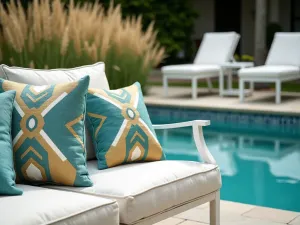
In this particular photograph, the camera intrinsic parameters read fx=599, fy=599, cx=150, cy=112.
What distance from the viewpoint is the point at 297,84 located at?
1191cm

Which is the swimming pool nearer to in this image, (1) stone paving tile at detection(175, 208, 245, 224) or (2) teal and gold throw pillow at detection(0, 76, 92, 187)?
(1) stone paving tile at detection(175, 208, 245, 224)

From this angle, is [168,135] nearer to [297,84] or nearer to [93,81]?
[93,81]

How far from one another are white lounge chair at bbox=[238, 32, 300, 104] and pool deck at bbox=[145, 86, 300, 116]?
0.29 metres

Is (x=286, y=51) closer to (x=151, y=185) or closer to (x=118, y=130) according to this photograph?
(x=118, y=130)

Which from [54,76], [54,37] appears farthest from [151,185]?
[54,37]

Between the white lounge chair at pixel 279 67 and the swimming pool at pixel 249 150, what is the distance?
0.81m

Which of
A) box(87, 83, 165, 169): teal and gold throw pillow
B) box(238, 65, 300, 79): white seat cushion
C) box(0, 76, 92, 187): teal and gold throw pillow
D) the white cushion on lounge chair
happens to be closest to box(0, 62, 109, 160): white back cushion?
box(87, 83, 165, 169): teal and gold throw pillow

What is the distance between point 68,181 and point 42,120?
291mm

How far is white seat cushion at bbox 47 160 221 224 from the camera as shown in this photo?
254 cm

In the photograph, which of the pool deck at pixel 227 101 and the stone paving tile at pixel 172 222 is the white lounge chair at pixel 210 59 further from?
the stone paving tile at pixel 172 222

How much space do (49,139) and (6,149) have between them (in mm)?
215

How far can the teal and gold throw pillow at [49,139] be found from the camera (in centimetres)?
261

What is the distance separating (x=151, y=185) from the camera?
2.67 meters

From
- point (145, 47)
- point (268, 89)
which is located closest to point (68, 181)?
point (145, 47)
